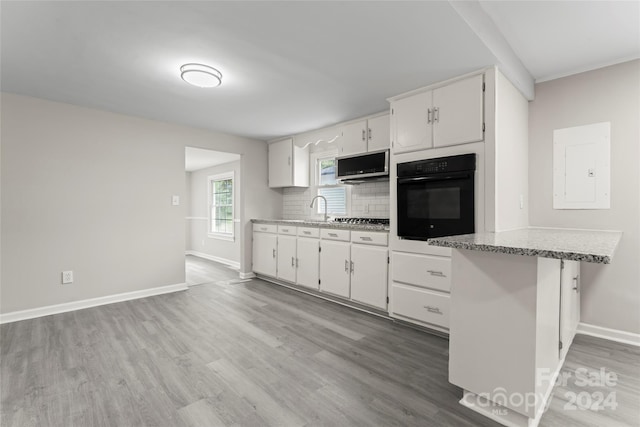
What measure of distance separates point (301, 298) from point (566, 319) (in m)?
2.57

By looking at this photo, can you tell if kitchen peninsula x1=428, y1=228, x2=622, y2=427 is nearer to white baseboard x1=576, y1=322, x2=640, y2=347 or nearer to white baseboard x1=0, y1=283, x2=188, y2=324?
white baseboard x1=576, y1=322, x2=640, y2=347

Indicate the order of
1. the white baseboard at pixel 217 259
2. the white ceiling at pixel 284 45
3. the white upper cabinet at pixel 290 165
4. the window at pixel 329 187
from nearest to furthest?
the white ceiling at pixel 284 45 < the window at pixel 329 187 < the white upper cabinet at pixel 290 165 < the white baseboard at pixel 217 259

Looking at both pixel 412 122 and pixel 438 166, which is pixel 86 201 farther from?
pixel 438 166

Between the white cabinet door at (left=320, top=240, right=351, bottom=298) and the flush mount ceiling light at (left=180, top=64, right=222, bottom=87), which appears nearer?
the flush mount ceiling light at (left=180, top=64, right=222, bottom=87)

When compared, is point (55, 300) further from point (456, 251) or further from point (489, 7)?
point (489, 7)

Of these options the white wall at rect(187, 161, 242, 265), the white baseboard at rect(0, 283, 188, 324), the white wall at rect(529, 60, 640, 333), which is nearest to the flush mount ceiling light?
the white baseboard at rect(0, 283, 188, 324)

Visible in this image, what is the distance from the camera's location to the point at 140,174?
374cm

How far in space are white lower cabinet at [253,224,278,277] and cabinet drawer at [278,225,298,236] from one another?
0.12 meters

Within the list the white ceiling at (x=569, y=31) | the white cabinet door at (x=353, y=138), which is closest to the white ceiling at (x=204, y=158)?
the white cabinet door at (x=353, y=138)

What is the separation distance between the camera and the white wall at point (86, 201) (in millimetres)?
2988

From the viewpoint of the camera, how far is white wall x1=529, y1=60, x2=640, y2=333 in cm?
242

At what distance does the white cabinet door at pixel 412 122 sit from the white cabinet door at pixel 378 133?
328 mm


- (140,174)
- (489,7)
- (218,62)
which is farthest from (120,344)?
(489,7)

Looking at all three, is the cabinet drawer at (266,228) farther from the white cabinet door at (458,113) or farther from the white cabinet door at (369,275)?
the white cabinet door at (458,113)
